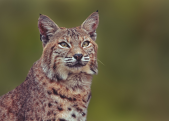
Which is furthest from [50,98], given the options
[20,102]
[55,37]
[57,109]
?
[55,37]

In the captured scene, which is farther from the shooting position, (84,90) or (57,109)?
(84,90)

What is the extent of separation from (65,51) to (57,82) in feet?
1.52

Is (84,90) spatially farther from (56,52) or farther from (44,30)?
(44,30)

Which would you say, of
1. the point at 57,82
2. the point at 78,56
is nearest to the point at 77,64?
the point at 78,56

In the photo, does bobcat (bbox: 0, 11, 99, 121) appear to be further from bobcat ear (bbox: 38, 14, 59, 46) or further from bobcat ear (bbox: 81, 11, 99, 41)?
bobcat ear (bbox: 81, 11, 99, 41)

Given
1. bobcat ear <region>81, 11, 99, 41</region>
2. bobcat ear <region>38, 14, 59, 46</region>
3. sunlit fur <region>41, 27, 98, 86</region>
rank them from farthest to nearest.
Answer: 1. bobcat ear <region>81, 11, 99, 41</region>
2. bobcat ear <region>38, 14, 59, 46</region>
3. sunlit fur <region>41, 27, 98, 86</region>

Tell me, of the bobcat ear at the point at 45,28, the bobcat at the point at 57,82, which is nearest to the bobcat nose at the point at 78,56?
the bobcat at the point at 57,82

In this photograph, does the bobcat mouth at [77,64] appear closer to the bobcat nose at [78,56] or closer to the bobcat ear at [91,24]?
the bobcat nose at [78,56]

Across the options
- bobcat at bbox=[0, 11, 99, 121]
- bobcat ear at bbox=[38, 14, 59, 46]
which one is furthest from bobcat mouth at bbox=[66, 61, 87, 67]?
bobcat ear at bbox=[38, 14, 59, 46]

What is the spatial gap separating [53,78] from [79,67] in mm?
405

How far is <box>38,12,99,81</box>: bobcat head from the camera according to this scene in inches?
167

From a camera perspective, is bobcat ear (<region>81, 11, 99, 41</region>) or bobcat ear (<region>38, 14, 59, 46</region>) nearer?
bobcat ear (<region>38, 14, 59, 46</region>)

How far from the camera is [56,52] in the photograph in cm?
433

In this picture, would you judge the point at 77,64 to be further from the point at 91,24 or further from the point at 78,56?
the point at 91,24
